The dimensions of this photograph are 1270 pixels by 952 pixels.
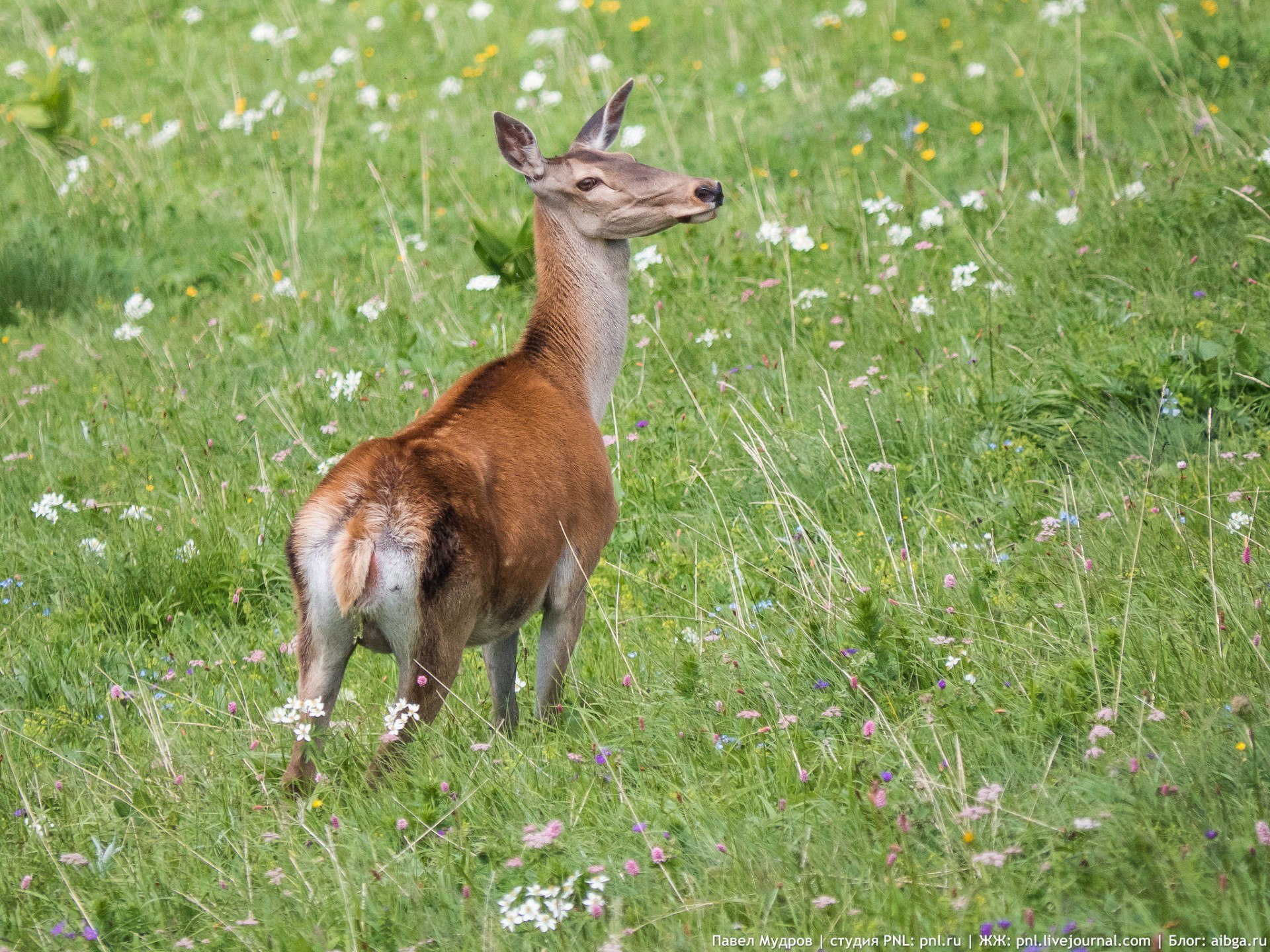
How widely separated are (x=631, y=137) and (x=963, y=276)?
3.20m

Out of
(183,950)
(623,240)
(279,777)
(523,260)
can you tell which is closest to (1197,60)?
(523,260)

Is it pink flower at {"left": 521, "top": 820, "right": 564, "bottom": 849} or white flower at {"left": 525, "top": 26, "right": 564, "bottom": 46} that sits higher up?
white flower at {"left": 525, "top": 26, "right": 564, "bottom": 46}

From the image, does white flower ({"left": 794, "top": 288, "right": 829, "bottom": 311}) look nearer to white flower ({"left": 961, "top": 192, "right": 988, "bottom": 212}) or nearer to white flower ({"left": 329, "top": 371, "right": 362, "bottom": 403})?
white flower ({"left": 961, "top": 192, "right": 988, "bottom": 212})


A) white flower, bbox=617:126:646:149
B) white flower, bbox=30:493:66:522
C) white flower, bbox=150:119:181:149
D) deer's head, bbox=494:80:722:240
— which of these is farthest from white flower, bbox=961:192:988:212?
white flower, bbox=150:119:181:149

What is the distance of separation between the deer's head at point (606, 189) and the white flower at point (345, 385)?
1485mm

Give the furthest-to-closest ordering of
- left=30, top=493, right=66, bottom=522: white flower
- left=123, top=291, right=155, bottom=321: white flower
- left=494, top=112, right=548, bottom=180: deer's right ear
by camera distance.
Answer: left=123, top=291, right=155, bottom=321: white flower
left=30, top=493, right=66, bottom=522: white flower
left=494, top=112, right=548, bottom=180: deer's right ear

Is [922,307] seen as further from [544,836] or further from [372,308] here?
[544,836]

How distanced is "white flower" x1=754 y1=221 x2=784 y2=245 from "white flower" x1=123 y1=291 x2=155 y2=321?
3.72 meters

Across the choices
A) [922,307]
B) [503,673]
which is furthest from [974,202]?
[503,673]

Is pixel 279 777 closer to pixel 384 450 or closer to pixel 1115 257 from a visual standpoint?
pixel 384 450

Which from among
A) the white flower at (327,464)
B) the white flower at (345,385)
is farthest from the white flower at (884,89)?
the white flower at (327,464)

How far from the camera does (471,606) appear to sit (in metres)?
3.70

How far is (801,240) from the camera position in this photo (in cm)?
698

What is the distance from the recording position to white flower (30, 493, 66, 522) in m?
5.76
